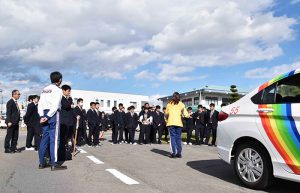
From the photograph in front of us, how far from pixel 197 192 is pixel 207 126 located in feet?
34.1

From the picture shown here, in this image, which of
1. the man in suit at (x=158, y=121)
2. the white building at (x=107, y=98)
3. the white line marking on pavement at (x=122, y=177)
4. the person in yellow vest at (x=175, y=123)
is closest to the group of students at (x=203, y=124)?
the man in suit at (x=158, y=121)

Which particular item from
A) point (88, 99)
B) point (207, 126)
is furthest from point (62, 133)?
point (88, 99)

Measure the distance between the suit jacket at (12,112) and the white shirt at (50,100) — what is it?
13.0 feet

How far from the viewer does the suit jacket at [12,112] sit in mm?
11000

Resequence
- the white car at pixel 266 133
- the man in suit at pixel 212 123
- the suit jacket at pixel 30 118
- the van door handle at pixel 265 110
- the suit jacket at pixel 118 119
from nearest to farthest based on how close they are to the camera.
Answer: the white car at pixel 266 133 → the van door handle at pixel 265 110 → the suit jacket at pixel 30 118 → the man in suit at pixel 212 123 → the suit jacket at pixel 118 119

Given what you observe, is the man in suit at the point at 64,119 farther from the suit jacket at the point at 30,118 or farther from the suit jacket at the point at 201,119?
the suit jacket at the point at 201,119

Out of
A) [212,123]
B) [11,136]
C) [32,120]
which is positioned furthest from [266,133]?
[212,123]

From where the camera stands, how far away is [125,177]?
22.0 feet

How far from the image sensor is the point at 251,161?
19.1ft

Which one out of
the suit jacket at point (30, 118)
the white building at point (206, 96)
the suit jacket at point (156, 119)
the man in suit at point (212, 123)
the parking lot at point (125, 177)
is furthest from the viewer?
the white building at point (206, 96)

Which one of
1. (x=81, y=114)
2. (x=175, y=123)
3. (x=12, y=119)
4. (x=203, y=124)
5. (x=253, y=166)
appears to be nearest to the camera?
(x=253, y=166)

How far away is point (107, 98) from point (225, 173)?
72661 mm

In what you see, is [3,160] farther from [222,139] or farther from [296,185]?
[296,185]

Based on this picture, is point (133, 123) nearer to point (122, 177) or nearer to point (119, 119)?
point (119, 119)
